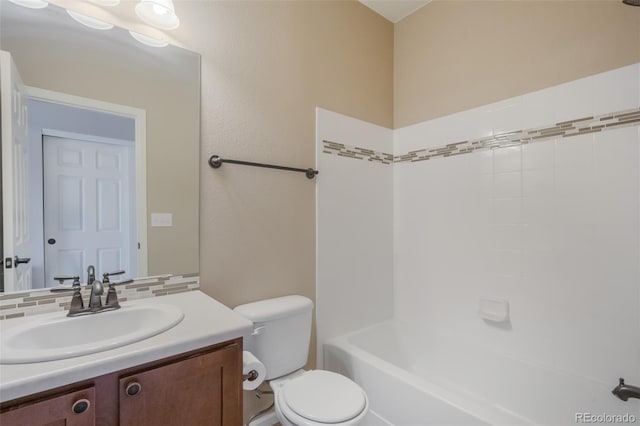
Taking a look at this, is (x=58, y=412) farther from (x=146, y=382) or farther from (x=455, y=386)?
(x=455, y=386)

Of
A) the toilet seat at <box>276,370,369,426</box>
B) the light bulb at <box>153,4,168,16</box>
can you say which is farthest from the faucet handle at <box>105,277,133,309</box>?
the light bulb at <box>153,4,168,16</box>

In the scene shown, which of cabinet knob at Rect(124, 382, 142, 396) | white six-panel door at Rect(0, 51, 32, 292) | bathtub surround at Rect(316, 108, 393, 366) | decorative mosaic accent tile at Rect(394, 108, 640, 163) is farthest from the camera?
bathtub surround at Rect(316, 108, 393, 366)

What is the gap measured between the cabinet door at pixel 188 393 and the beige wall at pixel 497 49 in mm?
2005

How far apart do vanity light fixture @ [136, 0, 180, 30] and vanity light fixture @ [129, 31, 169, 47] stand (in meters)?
0.06

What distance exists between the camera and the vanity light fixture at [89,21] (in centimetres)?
118

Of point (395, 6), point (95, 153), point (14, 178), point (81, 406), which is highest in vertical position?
point (395, 6)

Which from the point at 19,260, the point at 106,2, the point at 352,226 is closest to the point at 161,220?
the point at 19,260

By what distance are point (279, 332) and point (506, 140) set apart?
168 centimetres

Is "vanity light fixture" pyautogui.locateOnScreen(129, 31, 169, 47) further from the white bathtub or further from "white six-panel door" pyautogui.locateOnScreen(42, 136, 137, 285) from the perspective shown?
the white bathtub

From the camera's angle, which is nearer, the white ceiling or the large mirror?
the large mirror

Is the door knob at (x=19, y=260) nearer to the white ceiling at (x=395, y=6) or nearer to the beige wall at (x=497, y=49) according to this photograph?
the beige wall at (x=497, y=49)

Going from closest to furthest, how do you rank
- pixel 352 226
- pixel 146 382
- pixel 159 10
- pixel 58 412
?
pixel 58 412, pixel 146 382, pixel 159 10, pixel 352 226

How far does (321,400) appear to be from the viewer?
1.30m

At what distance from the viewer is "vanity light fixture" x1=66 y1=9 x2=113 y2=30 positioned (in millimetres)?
1181
